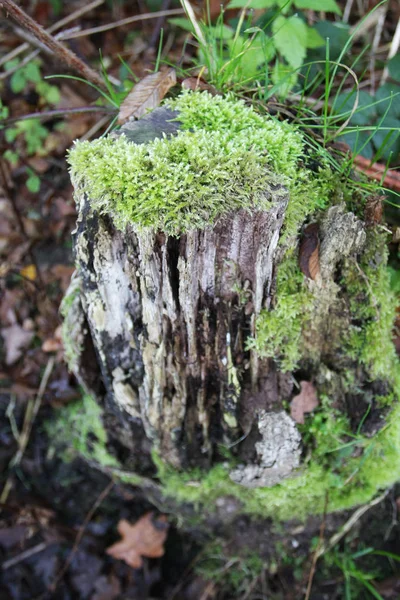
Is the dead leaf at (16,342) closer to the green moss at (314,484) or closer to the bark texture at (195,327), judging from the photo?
the bark texture at (195,327)

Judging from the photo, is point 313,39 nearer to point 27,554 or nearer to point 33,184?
point 33,184

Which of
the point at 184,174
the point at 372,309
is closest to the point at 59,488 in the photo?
the point at 372,309

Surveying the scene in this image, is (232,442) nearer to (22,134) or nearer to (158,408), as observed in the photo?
(158,408)

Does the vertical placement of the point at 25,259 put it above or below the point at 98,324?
below

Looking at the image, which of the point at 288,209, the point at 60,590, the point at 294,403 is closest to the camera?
the point at 288,209

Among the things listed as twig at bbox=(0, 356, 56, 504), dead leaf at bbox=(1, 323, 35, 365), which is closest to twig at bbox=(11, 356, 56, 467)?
twig at bbox=(0, 356, 56, 504)

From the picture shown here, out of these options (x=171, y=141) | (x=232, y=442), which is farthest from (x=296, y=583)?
(x=171, y=141)

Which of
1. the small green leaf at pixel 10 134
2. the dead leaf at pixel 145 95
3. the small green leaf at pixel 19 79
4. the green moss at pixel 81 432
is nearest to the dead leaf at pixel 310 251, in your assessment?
the dead leaf at pixel 145 95

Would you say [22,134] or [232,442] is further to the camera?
[22,134]
